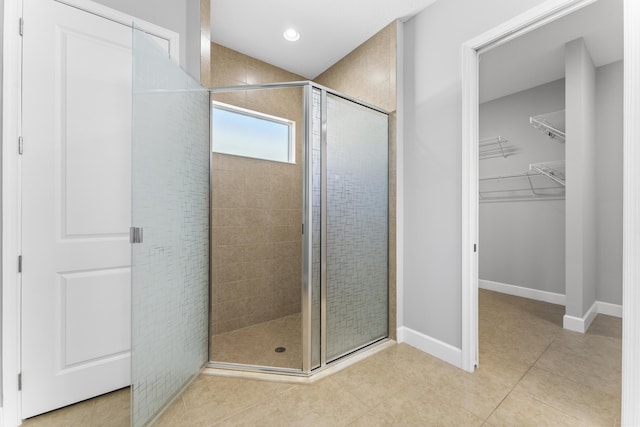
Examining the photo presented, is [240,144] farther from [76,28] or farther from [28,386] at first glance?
[28,386]

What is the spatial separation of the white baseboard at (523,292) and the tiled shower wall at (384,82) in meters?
2.47

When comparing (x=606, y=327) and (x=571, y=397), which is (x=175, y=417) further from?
(x=606, y=327)

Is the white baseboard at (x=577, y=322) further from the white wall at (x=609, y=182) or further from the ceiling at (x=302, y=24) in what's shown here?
the ceiling at (x=302, y=24)

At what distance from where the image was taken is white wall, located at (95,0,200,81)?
6.10 ft

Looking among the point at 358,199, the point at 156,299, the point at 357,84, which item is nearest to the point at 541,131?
the point at 357,84

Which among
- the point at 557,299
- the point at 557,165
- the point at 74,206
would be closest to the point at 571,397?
the point at 557,299

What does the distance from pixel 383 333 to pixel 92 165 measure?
2.41 m

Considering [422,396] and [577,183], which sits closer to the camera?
[422,396]

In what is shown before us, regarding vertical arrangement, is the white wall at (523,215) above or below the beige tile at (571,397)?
above

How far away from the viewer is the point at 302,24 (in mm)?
2418

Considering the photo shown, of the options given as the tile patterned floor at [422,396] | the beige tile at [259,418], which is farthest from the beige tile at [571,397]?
the beige tile at [259,418]

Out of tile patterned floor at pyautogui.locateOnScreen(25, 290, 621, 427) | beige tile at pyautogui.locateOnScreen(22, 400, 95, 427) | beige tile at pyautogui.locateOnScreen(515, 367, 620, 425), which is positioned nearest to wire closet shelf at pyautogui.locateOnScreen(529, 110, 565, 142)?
tile patterned floor at pyautogui.locateOnScreen(25, 290, 621, 427)

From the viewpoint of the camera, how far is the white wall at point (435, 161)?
2.04 m

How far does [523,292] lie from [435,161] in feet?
9.05
